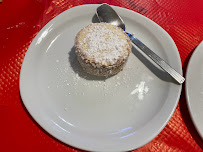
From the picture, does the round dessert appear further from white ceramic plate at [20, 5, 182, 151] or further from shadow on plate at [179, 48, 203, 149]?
shadow on plate at [179, 48, 203, 149]

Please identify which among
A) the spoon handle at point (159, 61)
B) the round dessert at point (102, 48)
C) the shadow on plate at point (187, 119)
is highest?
the round dessert at point (102, 48)

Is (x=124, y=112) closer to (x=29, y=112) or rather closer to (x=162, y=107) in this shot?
(x=162, y=107)

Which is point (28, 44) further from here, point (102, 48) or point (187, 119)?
point (187, 119)

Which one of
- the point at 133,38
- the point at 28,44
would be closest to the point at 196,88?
the point at 133,38

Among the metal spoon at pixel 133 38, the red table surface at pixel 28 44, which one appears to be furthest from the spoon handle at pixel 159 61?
the red table surface at pixel 28 44

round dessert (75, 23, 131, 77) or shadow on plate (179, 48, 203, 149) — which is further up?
round dessert (75, 23, 131, 77)

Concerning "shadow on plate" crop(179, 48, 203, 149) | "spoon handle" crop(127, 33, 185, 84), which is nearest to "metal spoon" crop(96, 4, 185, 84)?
"spoon handle" crop(127, 33, 185, 84)

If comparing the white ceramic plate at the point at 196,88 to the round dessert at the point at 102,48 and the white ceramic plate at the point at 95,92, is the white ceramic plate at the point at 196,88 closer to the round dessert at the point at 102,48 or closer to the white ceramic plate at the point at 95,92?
the white ceramic plate at the point at 95,92
